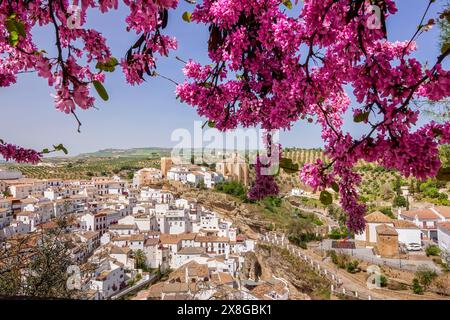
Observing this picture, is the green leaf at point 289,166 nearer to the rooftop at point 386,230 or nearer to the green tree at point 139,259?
the rooftop at point 386,230

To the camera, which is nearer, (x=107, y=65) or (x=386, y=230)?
(x=107, y=65)

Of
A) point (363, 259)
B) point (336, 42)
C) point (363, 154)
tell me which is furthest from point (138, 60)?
point (363, 259)

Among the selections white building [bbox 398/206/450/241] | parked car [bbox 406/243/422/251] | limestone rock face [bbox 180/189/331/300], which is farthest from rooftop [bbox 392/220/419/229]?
limestone rock face [bbox 180/189/331/300]

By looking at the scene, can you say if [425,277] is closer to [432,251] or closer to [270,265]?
[432,251]

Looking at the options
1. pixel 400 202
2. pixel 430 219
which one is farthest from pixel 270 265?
pixel 400 202

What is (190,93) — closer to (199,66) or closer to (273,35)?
(199,66)

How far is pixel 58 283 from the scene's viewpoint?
4.01 m

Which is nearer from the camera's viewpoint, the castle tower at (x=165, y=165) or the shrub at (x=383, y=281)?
the shrub at (x=383, y=281)

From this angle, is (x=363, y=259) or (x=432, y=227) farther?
(x=432, y=227)

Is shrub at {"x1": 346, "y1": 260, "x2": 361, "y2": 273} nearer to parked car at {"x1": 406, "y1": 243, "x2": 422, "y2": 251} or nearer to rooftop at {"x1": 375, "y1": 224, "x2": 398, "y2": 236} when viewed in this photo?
rooftop at {"x1": 375, "y1": 224, "x2": 398, "y2": 236}

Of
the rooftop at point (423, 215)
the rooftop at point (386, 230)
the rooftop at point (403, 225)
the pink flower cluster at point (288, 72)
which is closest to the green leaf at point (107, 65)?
the pink flower cluster at point (288, 72)
